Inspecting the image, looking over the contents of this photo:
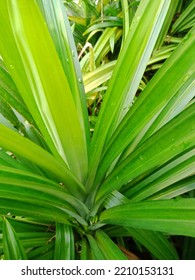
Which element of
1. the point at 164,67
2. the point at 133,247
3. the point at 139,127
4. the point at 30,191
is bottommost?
the point at 133,247

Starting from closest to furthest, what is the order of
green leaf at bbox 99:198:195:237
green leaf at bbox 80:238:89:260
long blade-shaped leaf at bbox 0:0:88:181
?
1. long blade-shaped leaf at bbox 0:0:88:181
2. green leaf at bbox 99:198:195:237
3. green leaf at bbox 80:238:89:260

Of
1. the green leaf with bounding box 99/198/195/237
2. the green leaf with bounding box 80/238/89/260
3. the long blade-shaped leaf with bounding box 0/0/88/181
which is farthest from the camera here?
the green leaf with bounding box 80/238/89/260

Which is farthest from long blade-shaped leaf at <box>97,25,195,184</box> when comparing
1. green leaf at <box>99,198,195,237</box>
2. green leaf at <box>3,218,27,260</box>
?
green leaf at <box>3,218,27,260</box>

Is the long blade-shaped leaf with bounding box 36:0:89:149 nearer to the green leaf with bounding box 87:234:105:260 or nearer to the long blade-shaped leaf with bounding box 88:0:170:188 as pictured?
the long blade-shaped leaf with bounding box 88:0:170:188

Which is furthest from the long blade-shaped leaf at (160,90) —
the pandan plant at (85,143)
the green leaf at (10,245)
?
the green leaf at (10,245)

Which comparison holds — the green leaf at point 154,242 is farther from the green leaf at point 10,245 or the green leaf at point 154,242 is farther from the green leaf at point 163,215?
the green leaf at point 10,245

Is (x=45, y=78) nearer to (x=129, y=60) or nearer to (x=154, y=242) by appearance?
(x=129, y=60)

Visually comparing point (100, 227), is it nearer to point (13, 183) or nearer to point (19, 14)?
point (13, 183)
